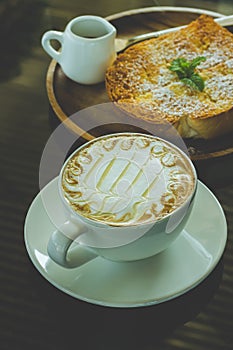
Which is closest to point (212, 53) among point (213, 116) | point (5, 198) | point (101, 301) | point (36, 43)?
point (213, 116)

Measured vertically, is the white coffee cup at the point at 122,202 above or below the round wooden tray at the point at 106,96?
above

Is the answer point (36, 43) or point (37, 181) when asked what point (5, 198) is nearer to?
point (37, 181)

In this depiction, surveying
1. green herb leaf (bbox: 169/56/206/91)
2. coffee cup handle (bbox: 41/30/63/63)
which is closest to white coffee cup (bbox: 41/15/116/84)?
coffee cup handle (bbox: 41/30/63/63)

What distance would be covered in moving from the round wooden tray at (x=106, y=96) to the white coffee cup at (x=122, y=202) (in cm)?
17

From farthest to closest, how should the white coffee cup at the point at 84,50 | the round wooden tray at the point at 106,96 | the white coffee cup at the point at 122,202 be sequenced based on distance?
1. the white coffee cup at the point at 84,50
2. the round wooden tray at the point at 106,96
3. the white coffee cup at the point at 122,202

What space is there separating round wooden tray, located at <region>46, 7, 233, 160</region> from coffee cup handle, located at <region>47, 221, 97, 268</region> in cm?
27

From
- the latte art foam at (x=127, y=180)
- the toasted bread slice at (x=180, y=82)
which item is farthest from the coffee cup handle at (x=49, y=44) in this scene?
the latte art foam at (x=127, y=180)

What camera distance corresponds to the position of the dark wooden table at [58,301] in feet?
2.46

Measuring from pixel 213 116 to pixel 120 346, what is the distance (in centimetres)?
41

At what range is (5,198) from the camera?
94 centimetres

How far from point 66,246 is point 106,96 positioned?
425mm

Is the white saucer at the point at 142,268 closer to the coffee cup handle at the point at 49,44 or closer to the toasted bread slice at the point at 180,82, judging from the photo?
the toasted bread slice at the point at 180,82

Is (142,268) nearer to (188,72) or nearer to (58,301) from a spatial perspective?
(58,301)

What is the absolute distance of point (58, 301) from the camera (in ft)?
2.62
